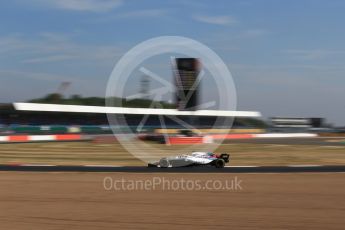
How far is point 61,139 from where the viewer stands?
44594 mm

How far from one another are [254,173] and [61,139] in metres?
31.5

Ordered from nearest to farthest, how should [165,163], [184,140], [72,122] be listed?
[165,163]
[184,140]
[72,122]

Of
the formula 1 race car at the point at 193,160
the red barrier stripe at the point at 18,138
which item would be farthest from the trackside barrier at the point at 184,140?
the formula 1 race car at the point at 193,160

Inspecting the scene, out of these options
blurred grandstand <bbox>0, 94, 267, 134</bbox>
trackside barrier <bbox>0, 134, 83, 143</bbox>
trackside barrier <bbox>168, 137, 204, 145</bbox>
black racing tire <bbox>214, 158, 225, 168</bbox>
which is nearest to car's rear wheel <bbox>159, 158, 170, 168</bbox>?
black racing tire <bbox>214, 158, 225, 168</bbox>

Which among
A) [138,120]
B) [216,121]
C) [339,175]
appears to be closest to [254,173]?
[339,175]

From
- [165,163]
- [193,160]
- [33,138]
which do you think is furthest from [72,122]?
[193,160]

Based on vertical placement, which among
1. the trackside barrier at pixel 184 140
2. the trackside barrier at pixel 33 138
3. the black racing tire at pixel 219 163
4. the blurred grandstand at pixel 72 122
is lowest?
the black racing tire at pixel 219 163

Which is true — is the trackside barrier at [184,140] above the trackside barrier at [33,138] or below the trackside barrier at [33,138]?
below

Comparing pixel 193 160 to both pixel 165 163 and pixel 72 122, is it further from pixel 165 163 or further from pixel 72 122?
pixel 72 122

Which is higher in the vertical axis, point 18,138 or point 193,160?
point 18,138

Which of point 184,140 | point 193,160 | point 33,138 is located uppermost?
point 33,138

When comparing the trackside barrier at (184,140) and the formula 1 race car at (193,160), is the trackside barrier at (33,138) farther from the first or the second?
the formula 1 race car at (193,160)

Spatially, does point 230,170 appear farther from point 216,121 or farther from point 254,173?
point 216,121

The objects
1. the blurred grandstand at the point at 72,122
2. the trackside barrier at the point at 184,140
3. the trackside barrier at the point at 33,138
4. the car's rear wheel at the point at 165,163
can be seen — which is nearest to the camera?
the car's rear wheel at the point at 165,163
